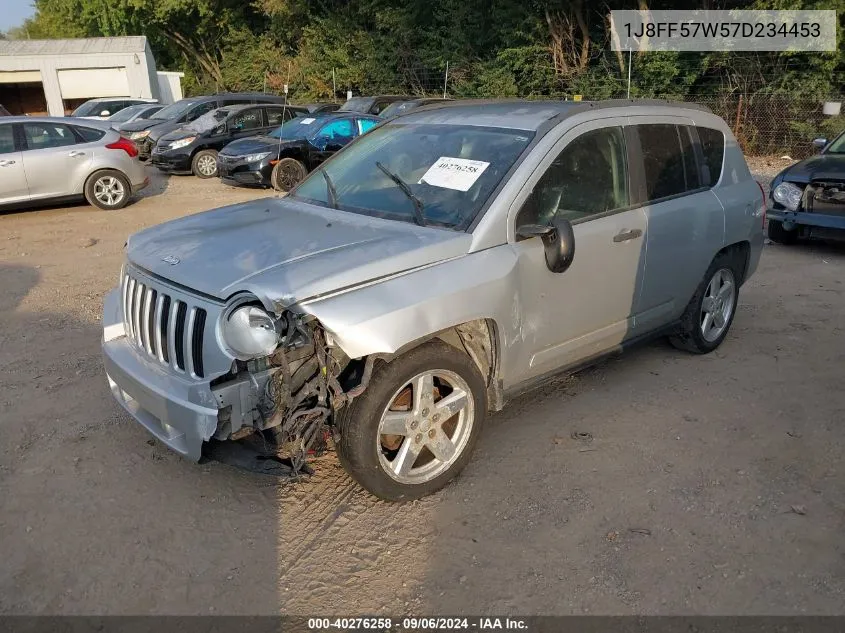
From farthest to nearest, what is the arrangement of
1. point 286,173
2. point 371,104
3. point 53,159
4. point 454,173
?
1. point 371,104
2. point 286,173
3. point 53,159
4. point 454,173

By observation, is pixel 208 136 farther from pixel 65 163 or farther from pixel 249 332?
pixel 249 332

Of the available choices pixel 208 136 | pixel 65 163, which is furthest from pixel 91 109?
pixel 65 163

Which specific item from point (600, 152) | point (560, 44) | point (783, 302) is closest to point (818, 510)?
point (600, 152)

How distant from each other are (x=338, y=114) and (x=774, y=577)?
1296 cm

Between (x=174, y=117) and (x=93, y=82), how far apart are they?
21.0m

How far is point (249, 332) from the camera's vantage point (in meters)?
2.95

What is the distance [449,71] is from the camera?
1032 inches

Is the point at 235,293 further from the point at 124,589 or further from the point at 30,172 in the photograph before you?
the point at 30,172

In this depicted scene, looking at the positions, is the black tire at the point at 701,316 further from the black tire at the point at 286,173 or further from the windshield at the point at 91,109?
the windshield at the point at 91,109

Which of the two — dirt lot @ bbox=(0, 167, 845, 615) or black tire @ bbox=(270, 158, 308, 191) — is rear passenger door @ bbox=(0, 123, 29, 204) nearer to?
black tire @ bbox=(270, 158, 308, 191)

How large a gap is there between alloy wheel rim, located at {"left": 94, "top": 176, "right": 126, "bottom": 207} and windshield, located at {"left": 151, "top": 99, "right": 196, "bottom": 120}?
660cm

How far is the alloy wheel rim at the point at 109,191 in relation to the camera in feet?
38.7

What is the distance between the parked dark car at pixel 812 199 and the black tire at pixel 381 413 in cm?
646

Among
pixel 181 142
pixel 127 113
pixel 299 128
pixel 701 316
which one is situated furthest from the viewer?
pixel 127 113
